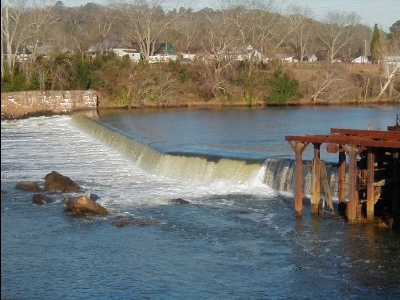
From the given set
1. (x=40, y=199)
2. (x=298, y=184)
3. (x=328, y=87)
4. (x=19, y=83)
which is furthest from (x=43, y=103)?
(x=298, y=184)

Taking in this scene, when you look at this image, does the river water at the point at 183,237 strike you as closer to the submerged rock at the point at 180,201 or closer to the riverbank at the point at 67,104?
the submerged rock at the point at 180,201

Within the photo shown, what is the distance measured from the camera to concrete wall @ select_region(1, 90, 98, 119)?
48844 mm

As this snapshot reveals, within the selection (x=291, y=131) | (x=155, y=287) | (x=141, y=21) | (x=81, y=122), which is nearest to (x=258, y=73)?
(x=141, y=21)

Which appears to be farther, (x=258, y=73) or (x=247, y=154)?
(x=258, y=73)

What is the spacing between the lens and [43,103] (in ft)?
164

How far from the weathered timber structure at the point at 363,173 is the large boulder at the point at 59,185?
7.31m

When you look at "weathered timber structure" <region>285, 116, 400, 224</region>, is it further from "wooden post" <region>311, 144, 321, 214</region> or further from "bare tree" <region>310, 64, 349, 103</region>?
"bare tree" <region>310, 64, 349, 103</region>

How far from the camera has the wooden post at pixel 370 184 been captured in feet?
51.9

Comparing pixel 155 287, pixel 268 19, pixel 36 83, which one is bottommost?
pixel 155 287

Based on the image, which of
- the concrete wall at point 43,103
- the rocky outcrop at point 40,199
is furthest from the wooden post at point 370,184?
the concrete wall at point 43,103

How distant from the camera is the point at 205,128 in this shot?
36062 millimetres

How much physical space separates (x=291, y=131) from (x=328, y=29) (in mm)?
58008

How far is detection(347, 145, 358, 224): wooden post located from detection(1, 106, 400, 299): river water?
300 millimetres

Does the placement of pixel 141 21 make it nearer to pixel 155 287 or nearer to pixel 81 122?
pixel 81 122
